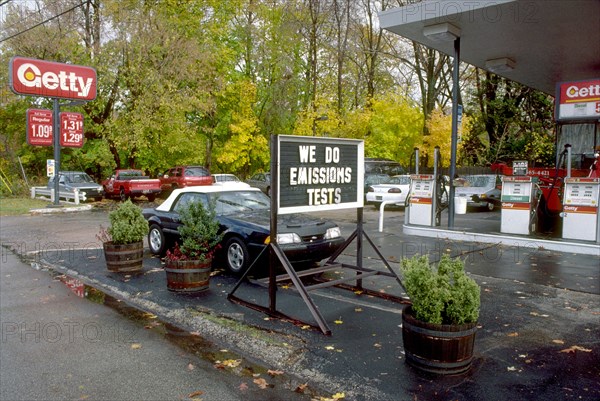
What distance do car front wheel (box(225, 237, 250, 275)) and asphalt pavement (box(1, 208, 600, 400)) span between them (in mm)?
249

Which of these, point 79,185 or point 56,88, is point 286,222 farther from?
point 79,185

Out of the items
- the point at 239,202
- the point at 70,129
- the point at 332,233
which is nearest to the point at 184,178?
the point at 70,129

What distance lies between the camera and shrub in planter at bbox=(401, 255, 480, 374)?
4.02 metres

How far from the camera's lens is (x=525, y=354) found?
181 inches

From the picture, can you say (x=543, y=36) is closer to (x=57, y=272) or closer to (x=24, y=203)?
(x=57, y=272)

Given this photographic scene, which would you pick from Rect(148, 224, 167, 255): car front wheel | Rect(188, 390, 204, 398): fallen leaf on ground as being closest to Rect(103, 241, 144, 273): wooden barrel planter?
Rect(148, 224, 167, 255): car front wheel

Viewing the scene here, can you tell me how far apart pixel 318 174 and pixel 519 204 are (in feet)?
22.1

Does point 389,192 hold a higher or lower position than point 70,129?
lower

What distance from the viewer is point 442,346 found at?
13.2 ft

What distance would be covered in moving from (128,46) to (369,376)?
87.9 ft

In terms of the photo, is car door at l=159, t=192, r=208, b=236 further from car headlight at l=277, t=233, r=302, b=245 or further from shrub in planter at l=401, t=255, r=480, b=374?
shrub in planter at l=401, t=255, r=480, b=374

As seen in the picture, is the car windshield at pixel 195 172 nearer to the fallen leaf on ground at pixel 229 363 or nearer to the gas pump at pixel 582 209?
the gas pump at pixel 582 209

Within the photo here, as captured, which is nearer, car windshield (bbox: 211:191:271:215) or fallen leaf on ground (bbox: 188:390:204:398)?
fallen leaf on ground (bbox: 188:390:204:398)

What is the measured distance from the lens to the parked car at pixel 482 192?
19.0 metres
